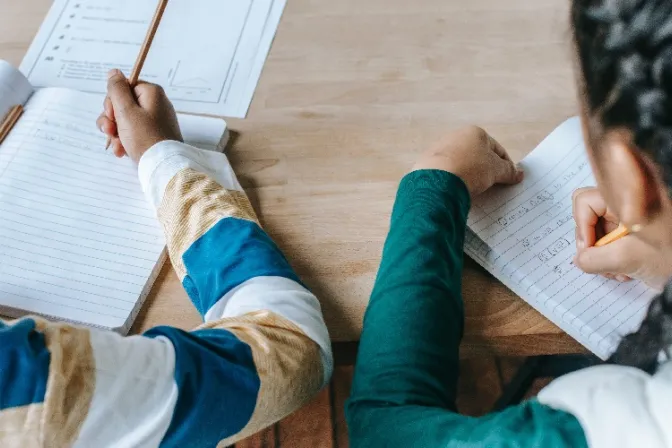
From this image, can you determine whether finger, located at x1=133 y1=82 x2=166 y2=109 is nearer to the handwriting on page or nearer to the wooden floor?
the handwriting on page

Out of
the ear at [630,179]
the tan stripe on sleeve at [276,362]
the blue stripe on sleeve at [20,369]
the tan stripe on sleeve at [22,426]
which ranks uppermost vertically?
the ear at [630,179]

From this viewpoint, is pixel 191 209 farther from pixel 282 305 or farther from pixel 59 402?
pixel 59 402

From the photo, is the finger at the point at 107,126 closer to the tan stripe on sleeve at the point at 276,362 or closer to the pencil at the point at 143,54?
the pencil at the point at 143,54

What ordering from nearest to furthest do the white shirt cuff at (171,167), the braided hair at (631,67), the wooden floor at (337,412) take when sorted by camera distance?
the braided hair at (631,67) → the white shirt cuff at (171,167) → the wooden floor at (337,412)

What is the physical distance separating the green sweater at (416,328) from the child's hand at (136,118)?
0.90ft

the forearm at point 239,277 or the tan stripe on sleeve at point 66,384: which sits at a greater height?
the tan stripe on sleeve at point 66,384

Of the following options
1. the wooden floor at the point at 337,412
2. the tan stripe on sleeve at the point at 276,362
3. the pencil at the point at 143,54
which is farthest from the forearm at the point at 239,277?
the wooden floor at the point at 337,412

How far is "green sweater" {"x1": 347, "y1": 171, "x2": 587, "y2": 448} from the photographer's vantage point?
51 centimetres

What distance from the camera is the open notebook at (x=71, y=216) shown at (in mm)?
591

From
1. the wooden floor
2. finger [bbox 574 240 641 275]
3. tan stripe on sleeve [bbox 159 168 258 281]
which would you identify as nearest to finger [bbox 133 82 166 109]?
tan stripe on sleeve [bbox 159 168 258 281]

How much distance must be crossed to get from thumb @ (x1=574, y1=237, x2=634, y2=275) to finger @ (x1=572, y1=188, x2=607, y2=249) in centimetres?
1

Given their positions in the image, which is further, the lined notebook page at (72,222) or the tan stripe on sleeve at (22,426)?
the lined notebook page at (72,222)

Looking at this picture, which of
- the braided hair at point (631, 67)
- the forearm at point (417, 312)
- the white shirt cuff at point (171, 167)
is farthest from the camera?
the white shirt cuff at point (171, 167)

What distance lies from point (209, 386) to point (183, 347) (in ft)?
0.11
